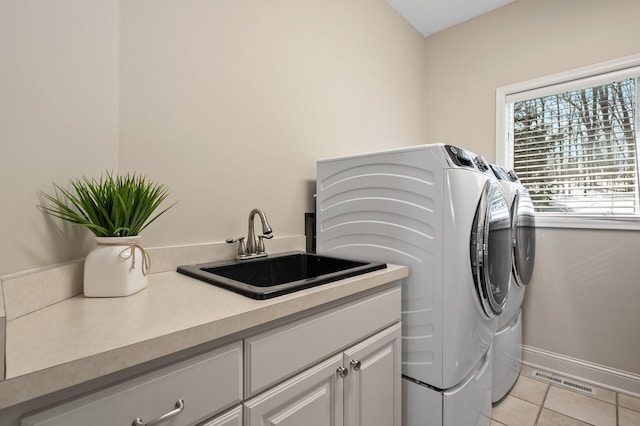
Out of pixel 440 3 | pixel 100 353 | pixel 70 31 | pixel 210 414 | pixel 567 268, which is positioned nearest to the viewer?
pixel 100 353

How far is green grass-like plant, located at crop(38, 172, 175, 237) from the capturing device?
36.2 inches

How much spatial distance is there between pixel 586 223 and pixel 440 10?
2023mm

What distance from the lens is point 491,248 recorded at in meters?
1.49

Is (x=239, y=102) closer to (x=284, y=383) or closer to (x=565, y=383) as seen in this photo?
(x=284, y=383)

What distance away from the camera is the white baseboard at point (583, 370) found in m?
2.06

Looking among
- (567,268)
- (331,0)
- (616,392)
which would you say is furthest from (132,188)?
(616,392)

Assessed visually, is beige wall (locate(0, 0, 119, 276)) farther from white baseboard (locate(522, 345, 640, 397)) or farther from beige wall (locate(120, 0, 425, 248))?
white baseboard (locate(522, 345, 640, 397))

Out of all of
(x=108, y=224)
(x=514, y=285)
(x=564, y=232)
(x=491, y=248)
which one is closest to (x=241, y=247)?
(x=108, y=224)

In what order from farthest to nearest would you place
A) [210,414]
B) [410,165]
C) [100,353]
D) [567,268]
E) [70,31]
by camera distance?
[567,268], [410,165], [70,31], [210,414], [100,353]

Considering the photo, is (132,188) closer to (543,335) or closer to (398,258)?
(398,258)

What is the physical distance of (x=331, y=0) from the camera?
2080 mm

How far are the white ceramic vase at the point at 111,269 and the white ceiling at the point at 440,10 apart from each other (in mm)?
2709

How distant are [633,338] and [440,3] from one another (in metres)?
2.79

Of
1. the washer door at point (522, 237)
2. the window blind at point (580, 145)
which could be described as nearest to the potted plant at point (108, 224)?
the washer door at point (522, 237)
